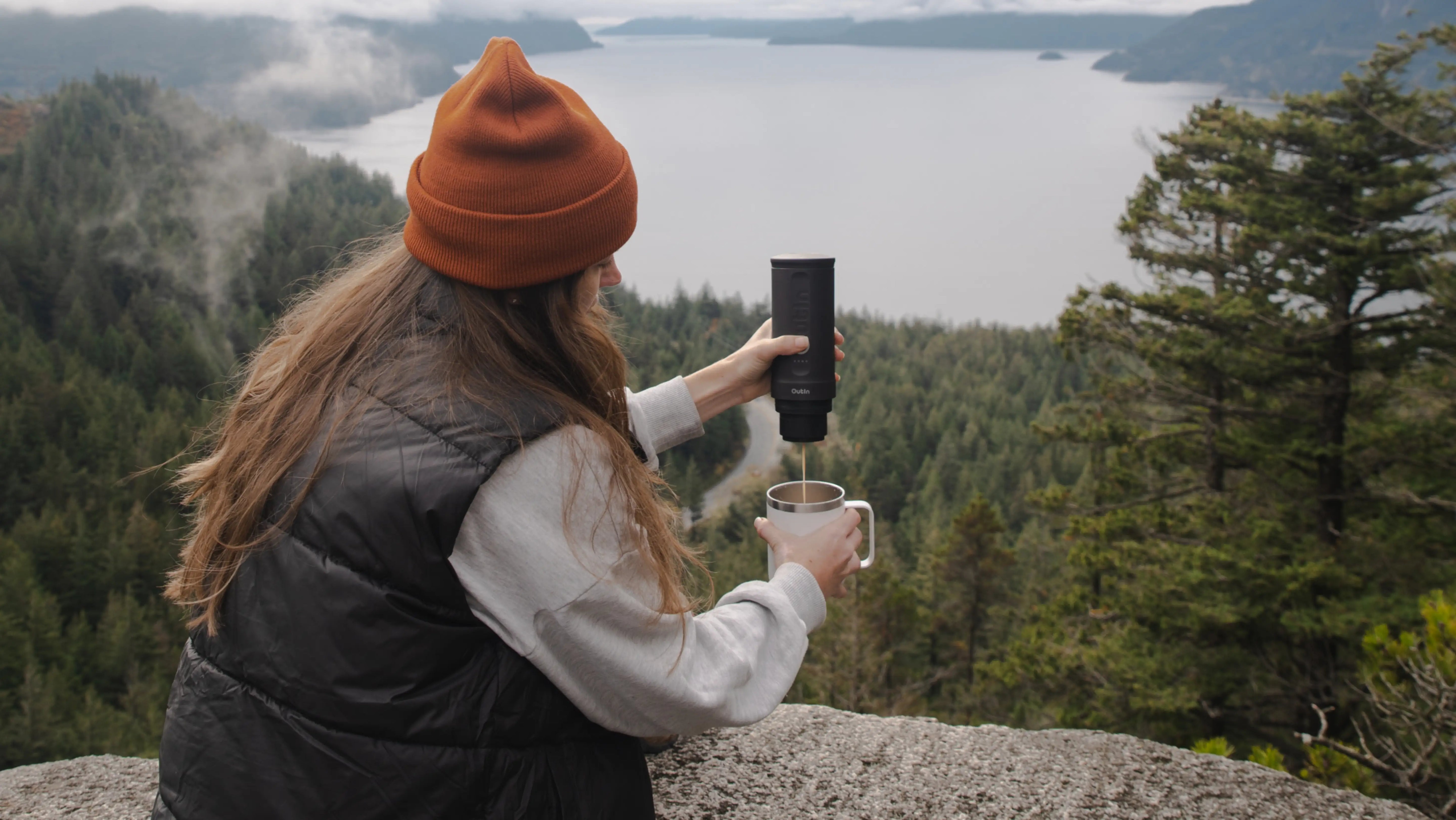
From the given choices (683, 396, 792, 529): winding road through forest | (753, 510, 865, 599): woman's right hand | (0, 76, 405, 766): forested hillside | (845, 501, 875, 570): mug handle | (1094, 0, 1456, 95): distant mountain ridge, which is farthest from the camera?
(683, 396, 792, 529): winding road through forest

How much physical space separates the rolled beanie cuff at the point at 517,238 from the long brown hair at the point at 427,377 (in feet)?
0.17

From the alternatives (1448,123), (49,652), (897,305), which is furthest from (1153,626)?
(897,305)

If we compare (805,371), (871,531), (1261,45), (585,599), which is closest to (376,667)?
(585,599)

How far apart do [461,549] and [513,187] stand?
0.53 m

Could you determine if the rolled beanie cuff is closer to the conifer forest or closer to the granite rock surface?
the conifer forest

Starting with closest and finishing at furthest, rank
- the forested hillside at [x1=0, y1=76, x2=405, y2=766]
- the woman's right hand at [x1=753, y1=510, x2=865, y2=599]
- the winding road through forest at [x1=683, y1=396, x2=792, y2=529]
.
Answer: the woman's right hand at [x1=753, y1=510, x2=865, y2=599] → the forested hillside at [x1=0, y1=76, x2=405, y2=766] → the winding road through forest at [x1=683, y1=396, x2=792, y2=529]

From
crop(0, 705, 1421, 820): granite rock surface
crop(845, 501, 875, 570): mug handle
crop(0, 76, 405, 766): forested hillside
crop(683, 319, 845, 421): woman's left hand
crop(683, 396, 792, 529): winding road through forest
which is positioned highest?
crop(683, 319, 845, 421): woman's left hand

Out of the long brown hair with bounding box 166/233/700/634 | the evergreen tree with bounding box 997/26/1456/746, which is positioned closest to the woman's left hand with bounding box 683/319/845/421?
the long brown hair with bounding box 166/233/700/634

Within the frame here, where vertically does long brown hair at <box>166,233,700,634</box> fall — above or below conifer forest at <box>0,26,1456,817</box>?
above

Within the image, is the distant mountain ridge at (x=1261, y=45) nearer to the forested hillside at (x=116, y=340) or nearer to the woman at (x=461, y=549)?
the woman at (x=461, y=549)

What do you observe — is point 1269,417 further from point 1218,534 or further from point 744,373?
point 744,373

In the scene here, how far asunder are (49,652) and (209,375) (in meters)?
32.9

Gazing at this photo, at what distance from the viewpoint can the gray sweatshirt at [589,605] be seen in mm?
1429

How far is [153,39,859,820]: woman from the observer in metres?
1.43
